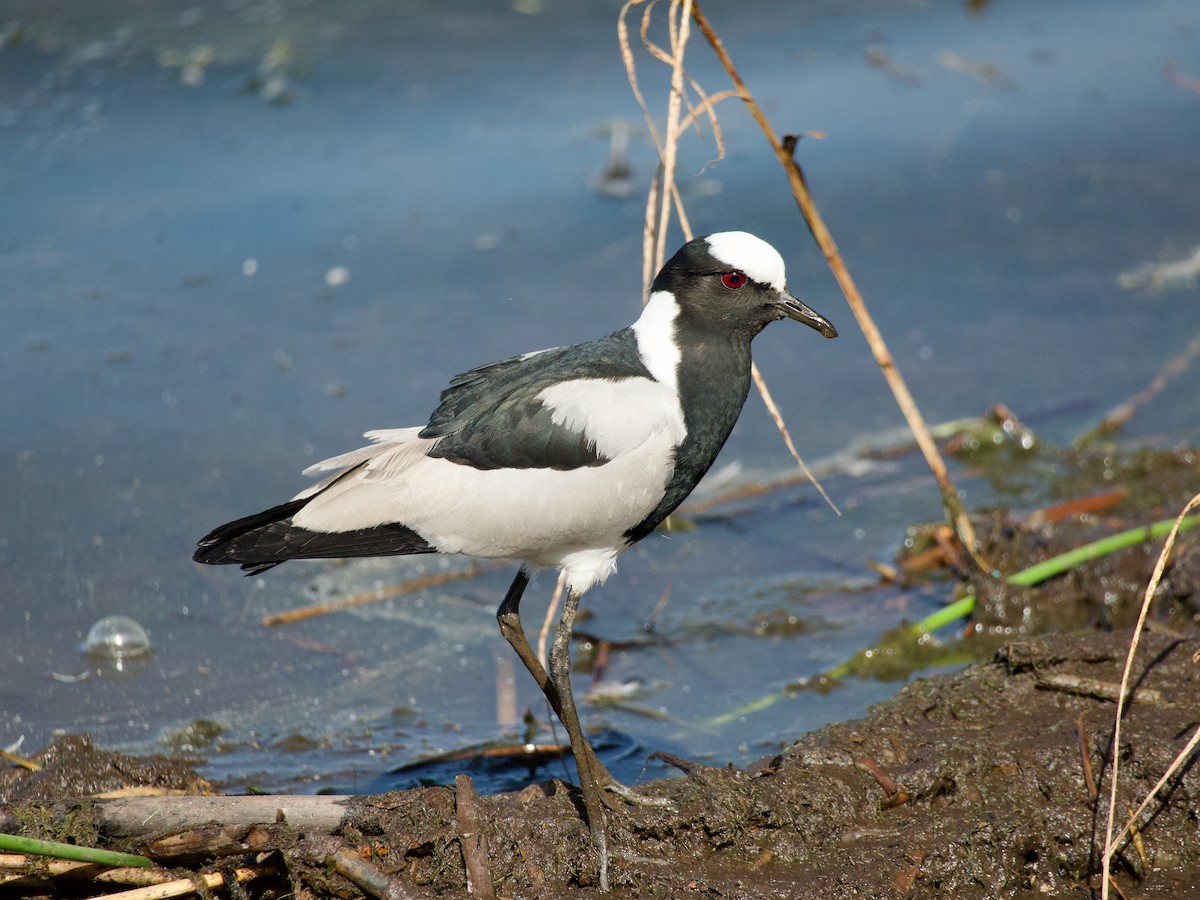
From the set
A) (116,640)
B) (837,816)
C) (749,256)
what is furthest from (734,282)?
(116,640)

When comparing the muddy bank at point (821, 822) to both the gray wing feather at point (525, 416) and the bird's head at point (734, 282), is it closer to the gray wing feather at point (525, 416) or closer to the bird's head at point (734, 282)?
the gray wing feather at point (525, 416)

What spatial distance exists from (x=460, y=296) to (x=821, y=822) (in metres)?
4.16

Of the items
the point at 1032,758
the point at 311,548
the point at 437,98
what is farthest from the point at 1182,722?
the point at 437,98

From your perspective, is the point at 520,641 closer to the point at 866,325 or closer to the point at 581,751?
the point at 581,751

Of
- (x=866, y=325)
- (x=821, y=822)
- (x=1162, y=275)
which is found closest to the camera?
(x=821, y=822)

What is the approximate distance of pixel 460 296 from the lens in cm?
690

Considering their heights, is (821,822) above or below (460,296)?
above

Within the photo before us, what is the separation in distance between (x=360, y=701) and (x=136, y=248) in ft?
12.0

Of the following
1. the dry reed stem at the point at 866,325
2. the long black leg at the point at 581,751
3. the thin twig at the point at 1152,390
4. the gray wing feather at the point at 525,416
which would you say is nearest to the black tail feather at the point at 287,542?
the gray wing feather at the point at 525,416

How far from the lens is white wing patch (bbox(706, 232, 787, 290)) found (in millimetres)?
3666

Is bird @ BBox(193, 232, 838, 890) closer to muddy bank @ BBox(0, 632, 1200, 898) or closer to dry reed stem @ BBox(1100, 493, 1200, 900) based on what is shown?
muddy bank @ BBox(0, 632, 1200, 898)

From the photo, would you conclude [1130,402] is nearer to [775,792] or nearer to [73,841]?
[775,792]

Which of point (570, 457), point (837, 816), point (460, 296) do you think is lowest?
point (460, 296)

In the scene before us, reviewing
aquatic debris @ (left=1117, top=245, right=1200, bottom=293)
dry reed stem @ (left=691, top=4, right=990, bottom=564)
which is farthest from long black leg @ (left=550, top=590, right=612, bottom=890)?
aquatic debris @ (left=1117, top=245, right=1200, bottom=293)
